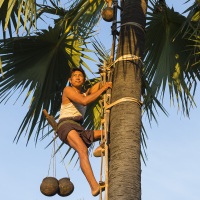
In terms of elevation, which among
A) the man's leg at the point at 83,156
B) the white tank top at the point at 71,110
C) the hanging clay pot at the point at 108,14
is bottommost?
the man's leg at the point at 83,156

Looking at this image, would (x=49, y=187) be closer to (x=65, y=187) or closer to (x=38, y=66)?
(x=65, y=187)

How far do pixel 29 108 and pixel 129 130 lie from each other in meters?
2.69

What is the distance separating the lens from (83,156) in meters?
5.44

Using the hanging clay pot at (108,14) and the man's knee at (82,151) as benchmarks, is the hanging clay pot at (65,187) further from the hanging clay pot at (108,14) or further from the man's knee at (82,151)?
the hanging clay pot at (108,14)

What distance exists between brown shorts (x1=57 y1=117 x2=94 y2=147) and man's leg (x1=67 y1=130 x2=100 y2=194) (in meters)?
0.05

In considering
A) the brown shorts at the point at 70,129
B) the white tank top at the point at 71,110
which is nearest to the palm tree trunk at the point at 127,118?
the brown shorts at the point at 70,129

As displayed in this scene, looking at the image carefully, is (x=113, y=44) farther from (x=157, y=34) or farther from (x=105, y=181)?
(x=157, y=34)

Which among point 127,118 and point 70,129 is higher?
point 70,129

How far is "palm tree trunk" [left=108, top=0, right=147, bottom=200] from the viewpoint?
4.61m

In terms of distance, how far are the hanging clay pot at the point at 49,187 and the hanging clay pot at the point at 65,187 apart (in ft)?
0.13

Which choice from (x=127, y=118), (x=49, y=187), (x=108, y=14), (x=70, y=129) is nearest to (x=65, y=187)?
(x=49, y=187)

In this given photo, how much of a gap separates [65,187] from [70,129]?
25.4 inches

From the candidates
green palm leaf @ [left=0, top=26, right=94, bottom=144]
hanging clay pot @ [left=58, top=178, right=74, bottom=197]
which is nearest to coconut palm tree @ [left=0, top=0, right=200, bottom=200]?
green palm leaf @ [left=0, top=26, right=94, bottom=144]

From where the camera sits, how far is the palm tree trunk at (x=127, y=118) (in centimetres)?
461
